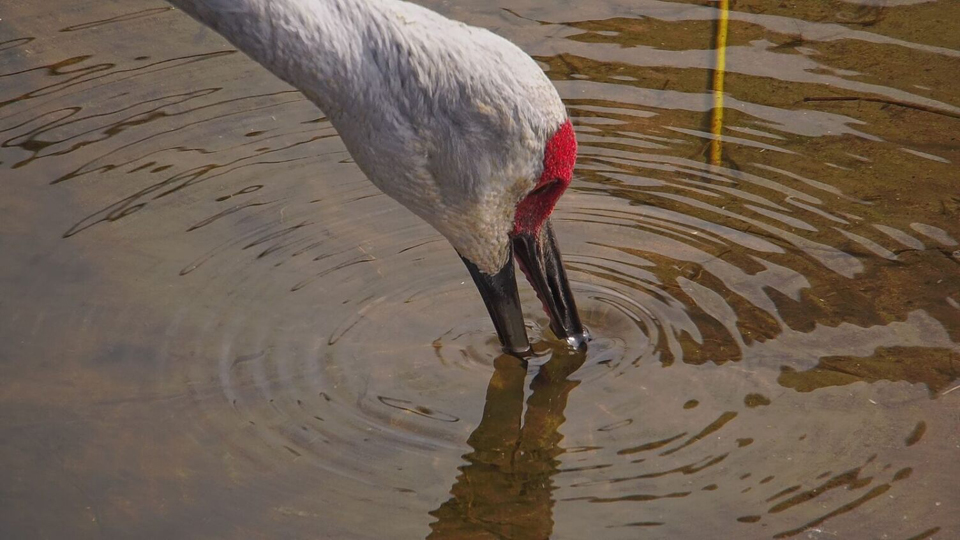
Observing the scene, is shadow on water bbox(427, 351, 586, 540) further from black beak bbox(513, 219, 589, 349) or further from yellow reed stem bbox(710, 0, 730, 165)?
yellow reed stem bbox(710, 0, 730, 165)

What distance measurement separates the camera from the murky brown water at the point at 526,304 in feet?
13.3

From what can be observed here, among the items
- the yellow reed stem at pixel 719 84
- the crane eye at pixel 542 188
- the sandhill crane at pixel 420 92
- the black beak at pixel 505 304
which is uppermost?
the sandhill crane at pixel 420 92

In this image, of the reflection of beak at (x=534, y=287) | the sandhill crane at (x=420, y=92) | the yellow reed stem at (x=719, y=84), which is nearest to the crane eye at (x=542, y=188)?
the sandhill crane at (x=420, y=92)

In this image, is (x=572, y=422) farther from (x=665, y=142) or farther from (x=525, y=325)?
(x=665, y=142)

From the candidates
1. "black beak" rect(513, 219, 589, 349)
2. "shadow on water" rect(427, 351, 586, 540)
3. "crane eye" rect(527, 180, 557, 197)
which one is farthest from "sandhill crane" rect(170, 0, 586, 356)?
"shadow on water" rect(427, 351, 586, 540)

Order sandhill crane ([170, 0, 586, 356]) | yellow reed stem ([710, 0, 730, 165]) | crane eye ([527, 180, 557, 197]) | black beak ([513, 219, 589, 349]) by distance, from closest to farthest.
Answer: sandhill crane ([170, 0, 586, 356]) < crane eye ([527, 180, 557, 197]) < black beak ([513, 219, 589, 349]) < yellow reed stem ([710, 0, 730, 165])

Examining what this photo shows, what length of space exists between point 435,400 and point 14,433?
1533 millimetres

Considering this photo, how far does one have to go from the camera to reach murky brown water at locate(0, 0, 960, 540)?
404 centimetres

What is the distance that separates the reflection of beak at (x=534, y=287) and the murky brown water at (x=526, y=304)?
0.56 ft

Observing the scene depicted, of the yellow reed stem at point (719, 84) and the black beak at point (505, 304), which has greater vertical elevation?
the yellow reed stem at point (719, 84)

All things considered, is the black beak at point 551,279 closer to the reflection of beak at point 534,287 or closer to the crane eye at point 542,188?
the reflection of beak at point 534,287

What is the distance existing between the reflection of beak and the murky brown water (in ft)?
0.56

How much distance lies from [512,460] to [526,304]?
87 centimetres

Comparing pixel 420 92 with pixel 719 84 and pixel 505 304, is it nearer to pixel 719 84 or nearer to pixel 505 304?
pixel 505 304
